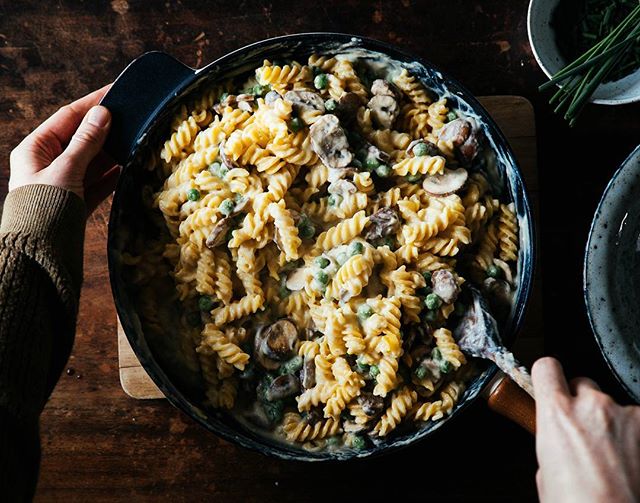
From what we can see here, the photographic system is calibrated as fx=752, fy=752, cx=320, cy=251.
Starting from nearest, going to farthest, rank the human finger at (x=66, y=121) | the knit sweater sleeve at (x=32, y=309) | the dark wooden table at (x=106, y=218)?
the knit sweater sleeve at (x=32, y=309) → the human finger at (x=66, y=121) → the dark wooden table at (x=106, y=218)

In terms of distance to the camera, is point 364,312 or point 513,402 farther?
point 364,312

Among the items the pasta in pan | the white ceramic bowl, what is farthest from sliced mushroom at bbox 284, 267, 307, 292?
the white ceramic bowl

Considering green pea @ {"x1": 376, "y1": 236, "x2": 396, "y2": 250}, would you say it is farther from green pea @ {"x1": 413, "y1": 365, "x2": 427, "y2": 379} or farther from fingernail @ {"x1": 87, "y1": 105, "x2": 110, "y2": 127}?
fingernail @ {"x1": 87, "y1": 105, "x2": 110, "y2": 127}

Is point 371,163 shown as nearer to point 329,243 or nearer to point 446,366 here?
point 329,243

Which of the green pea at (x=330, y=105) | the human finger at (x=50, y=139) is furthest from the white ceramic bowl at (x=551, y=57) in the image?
the human finger at (x=50, y=139)

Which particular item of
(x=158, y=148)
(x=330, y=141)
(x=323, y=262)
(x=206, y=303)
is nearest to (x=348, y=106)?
(x=330, y=141)

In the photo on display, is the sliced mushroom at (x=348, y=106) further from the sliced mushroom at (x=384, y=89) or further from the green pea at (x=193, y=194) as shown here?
the green pea at (x=193, y=194)
